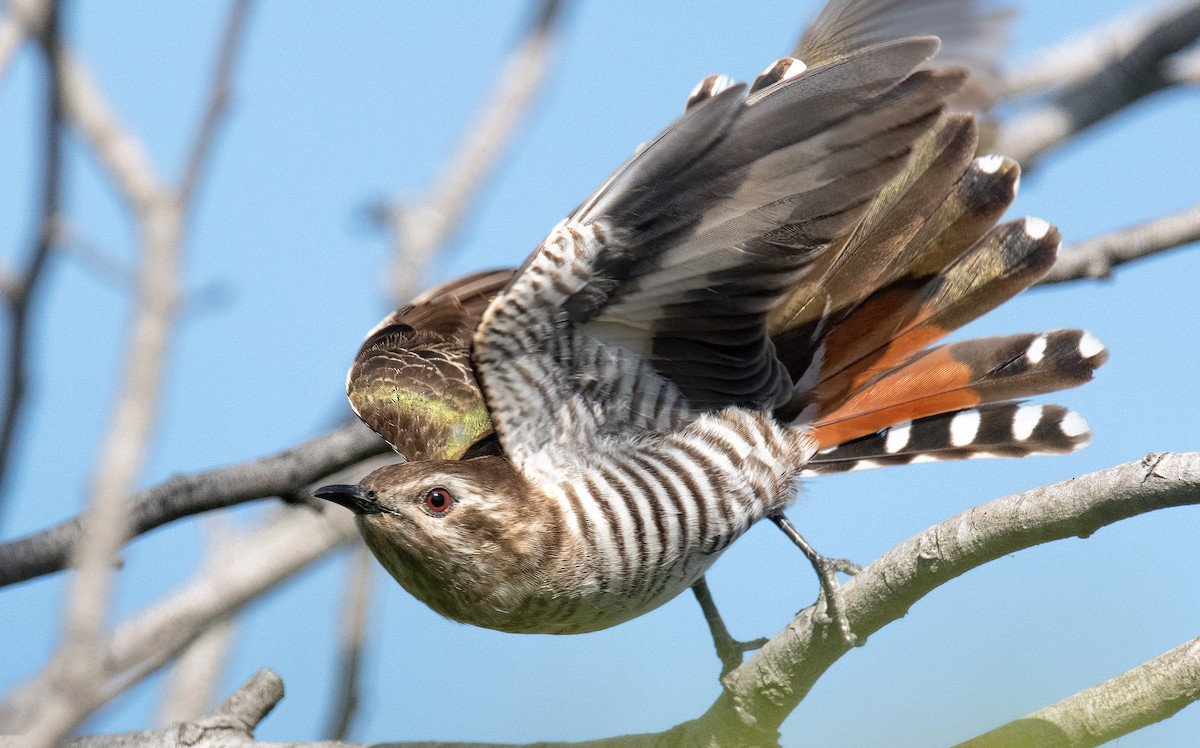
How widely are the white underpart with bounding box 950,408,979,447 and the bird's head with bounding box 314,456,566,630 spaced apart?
1294 millimetres

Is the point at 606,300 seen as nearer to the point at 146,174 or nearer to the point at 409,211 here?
the point at 409,211

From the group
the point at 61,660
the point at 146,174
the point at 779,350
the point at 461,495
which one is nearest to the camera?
the point at 61,660

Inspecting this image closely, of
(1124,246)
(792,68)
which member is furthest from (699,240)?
(1124,246)

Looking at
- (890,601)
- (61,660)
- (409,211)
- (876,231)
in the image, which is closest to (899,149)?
(876,231)

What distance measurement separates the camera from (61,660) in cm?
169

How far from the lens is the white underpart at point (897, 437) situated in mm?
3807

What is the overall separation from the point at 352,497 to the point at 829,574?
1275 millimetres

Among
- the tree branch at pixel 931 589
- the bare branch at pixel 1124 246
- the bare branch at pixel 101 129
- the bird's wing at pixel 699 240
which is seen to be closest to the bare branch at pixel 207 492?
the tree branch at pixel 931 589

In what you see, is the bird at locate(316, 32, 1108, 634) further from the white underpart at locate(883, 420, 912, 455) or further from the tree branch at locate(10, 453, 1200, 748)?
the tree branch at locate(10, 453, 1200, 748)

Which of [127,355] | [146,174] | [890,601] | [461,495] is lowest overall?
[890,601]

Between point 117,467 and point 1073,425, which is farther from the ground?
point 117,467

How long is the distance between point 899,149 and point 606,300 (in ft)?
2.52

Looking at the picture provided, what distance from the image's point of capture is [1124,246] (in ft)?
12.5

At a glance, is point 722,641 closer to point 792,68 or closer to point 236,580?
point 236,580
